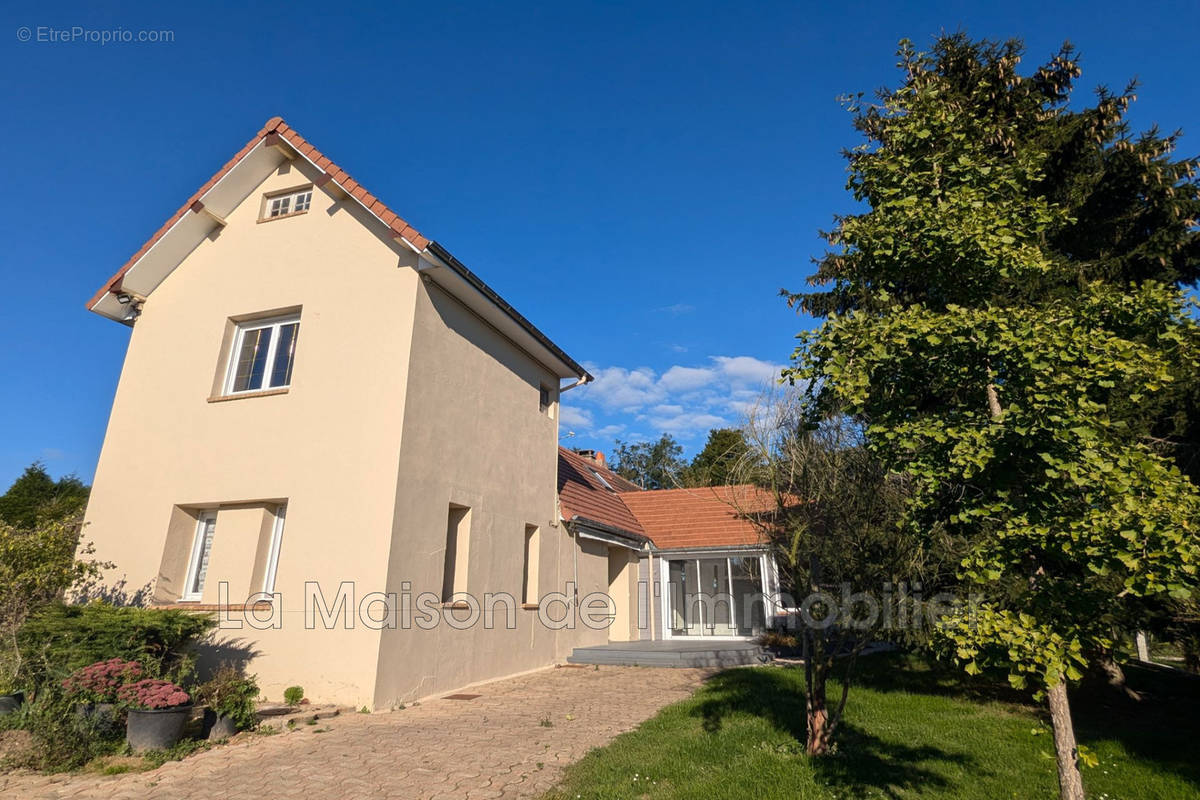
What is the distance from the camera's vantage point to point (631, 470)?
59125 millimetres

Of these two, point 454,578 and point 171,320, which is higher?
point 171,320

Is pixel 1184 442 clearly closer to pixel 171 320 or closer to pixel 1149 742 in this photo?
pixel 1149 742

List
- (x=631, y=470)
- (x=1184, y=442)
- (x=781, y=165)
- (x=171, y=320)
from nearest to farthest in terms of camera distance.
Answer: (x=1184, y=442)
(x=171, y=320)
(x=781, y=165)
(x=631, y=470)

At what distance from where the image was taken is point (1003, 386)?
4.02 meters

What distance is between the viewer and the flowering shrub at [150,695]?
682 centimetres

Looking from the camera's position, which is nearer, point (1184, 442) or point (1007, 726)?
point (1007, 726)

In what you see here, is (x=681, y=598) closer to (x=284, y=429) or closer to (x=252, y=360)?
(x=284, y=429)

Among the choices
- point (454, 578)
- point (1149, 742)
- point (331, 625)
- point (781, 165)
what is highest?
point (781, 165)

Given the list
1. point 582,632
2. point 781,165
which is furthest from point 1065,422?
point 582,632

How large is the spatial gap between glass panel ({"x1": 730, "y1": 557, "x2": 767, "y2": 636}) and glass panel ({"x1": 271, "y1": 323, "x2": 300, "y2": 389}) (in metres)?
13.4

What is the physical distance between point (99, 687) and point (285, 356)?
19.9 ft

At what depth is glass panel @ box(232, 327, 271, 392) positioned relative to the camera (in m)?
11.4

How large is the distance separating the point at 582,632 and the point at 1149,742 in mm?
10921

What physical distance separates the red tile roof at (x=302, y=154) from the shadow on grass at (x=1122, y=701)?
12.2 m
